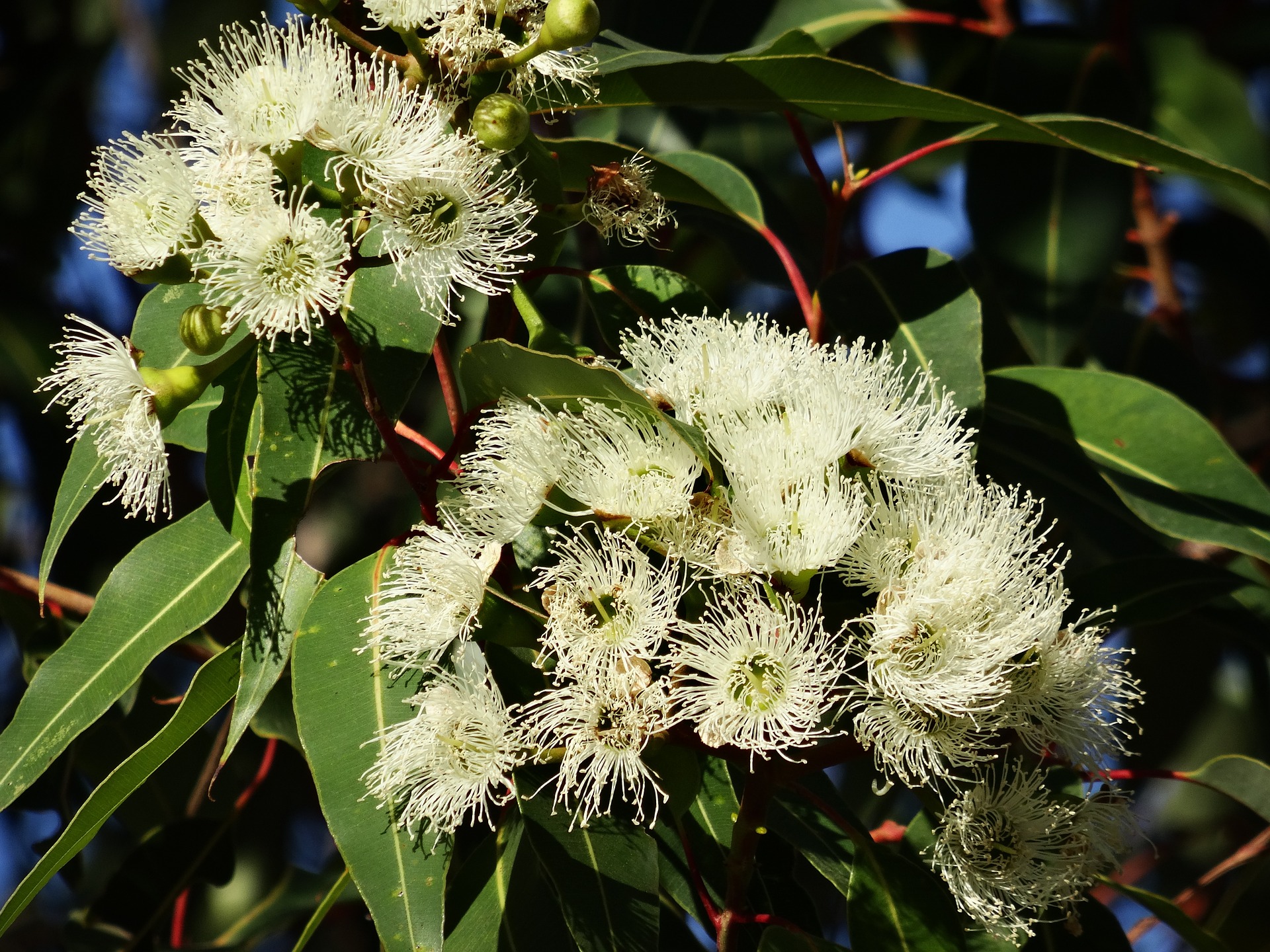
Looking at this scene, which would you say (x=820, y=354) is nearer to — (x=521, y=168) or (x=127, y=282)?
(x=521, y=168)

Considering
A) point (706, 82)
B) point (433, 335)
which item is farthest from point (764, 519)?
point (706, 82)

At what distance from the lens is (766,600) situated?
0.99 m

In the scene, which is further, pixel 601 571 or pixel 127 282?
pixel 127 282

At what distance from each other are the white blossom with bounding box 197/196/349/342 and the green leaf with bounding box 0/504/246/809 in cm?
34

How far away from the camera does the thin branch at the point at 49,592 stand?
1689mm

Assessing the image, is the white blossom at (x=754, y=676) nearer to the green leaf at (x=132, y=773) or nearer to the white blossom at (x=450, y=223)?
the white blossom at (x=450, y=223)

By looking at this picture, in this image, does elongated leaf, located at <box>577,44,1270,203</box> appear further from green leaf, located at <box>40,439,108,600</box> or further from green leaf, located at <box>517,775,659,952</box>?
green leaf, located at <box>517,775,659,952</box>

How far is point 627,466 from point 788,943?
474mm

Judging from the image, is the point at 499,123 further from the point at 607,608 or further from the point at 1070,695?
the point at 1070,695

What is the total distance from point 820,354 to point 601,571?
273mm

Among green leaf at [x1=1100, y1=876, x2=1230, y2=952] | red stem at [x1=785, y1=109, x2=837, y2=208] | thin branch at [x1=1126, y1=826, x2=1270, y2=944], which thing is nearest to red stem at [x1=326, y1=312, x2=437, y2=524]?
red stem at [x1=785, y1=109, x2=837, y2=208]

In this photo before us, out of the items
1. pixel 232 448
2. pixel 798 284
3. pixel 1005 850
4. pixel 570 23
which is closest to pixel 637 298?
pixel 798 284

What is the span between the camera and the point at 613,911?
1072 mm

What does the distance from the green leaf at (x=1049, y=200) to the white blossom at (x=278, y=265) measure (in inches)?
45.4
